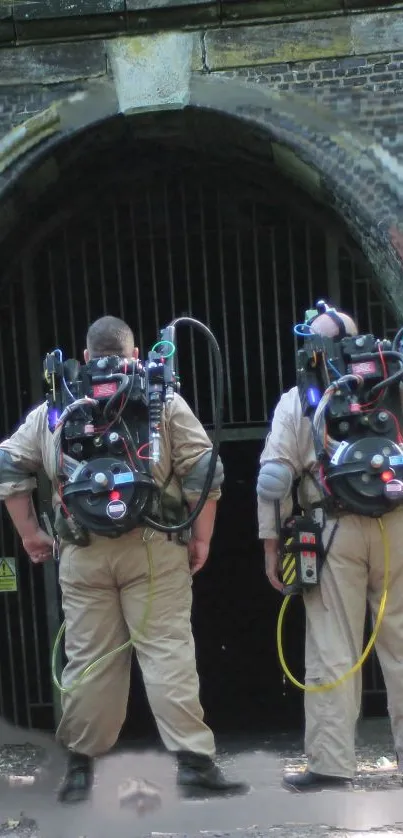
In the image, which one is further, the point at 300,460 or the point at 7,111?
the point at 7,111

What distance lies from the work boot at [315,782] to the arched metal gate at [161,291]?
2.67 m

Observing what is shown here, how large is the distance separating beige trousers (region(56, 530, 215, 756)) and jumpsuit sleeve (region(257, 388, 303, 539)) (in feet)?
1.27

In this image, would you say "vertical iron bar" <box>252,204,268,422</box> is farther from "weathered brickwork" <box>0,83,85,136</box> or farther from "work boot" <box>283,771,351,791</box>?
"work boot" <box>283,771,351,791</box>

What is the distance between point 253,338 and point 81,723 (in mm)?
3469

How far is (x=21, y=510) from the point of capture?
470cm

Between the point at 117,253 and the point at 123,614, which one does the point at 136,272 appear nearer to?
the point at 117,253

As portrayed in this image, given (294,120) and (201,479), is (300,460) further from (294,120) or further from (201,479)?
(294,120)

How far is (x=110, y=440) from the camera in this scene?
14.4ft

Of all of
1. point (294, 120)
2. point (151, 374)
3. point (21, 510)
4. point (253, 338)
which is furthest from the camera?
point (253, 338)

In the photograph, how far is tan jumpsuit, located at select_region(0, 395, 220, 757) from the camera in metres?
4.43

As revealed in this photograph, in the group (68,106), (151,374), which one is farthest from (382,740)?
(68,106)

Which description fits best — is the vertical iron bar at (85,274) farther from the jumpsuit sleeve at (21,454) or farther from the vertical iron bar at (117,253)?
the jumpsuit sleeve at (21,454)

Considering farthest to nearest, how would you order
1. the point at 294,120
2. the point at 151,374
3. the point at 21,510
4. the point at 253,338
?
the point at 253,338
the point at 294,120
the point at 21,510
the point at 151,374

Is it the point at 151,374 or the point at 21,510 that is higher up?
the point at 151,374
